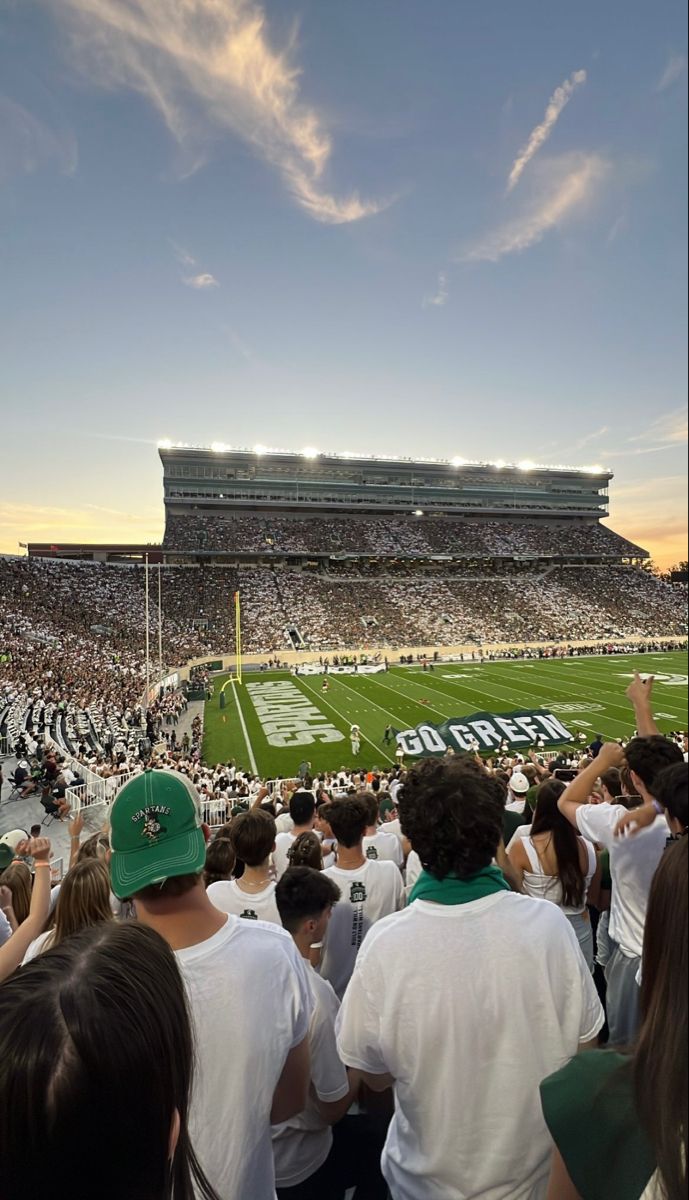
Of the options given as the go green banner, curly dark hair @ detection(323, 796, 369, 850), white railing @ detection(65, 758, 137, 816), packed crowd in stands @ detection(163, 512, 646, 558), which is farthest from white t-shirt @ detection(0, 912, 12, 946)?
packed crowd in stands @ detection(163, 512, 646, 558)

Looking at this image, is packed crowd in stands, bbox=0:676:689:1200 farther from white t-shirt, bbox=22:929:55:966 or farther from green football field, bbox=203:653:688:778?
green football field, bbox=203:653:688:778

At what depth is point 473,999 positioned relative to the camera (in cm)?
173

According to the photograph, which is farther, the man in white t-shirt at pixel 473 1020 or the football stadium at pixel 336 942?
the man in white t-shirt at pixel 473 1020

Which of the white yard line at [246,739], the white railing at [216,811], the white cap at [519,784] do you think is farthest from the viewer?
the white yard line at [246,739]

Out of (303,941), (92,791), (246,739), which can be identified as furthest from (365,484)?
(303,941)

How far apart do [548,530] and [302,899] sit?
275ft

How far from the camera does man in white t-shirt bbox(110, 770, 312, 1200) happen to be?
1.68 metres

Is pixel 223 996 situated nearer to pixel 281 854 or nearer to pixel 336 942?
pixel 336 942

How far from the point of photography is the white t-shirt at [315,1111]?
84.2 inches

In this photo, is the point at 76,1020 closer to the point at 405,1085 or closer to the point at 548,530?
the point at 405,1085

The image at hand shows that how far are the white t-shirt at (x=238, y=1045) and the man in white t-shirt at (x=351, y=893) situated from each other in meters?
1.84

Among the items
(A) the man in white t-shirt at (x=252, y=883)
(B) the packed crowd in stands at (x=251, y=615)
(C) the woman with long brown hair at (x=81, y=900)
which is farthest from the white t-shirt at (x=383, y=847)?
(B) the packed crowd in stands at (x=251, y=615)

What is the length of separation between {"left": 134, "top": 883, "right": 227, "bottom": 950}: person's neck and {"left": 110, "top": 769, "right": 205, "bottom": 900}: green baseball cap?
0.25 feet

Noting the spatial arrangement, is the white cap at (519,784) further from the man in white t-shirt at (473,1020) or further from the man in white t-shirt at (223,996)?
the man in white t-shirt at (223,996)
